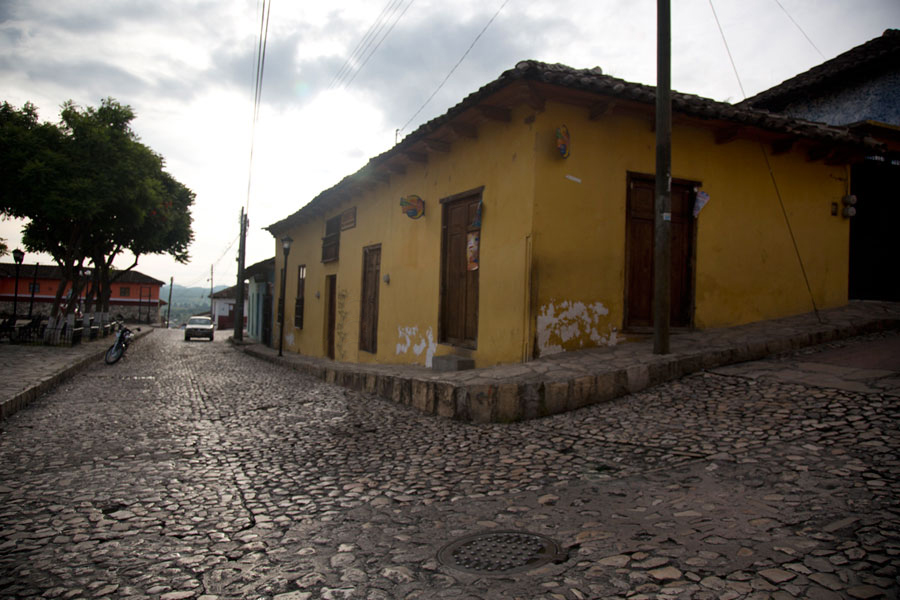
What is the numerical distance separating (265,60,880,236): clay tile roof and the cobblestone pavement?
3524mm

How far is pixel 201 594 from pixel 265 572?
0.29 m

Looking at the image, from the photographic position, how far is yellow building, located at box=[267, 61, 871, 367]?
691 cm

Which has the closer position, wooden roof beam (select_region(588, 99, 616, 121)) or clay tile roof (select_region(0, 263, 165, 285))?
wooden roof beam (select_region(588, 99, 616, 121))

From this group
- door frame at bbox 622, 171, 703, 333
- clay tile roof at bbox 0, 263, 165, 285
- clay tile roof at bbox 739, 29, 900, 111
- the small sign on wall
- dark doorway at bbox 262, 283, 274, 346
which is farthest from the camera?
clay tile roof at bbox 0, 263, 165, 285

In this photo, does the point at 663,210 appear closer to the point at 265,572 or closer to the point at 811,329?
the point at 811,329

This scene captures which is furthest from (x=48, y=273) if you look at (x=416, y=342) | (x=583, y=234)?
(x=583, y=234)

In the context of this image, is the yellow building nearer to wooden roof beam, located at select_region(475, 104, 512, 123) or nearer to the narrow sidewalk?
wooden roof beam, located at select_region(475, 104, 512, 123)

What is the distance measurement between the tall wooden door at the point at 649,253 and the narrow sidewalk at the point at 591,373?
0.47 m

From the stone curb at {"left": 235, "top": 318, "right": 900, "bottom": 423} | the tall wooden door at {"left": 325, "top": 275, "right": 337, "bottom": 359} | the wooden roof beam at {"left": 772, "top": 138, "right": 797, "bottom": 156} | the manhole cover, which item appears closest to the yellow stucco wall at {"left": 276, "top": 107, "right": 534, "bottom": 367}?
the tall wooden door at {"left": 325, "top": 275, "right": 337, "bottom": 359}

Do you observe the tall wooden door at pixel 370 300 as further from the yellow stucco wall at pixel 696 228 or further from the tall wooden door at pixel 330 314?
the yellow stucco wall at pixel 696 228

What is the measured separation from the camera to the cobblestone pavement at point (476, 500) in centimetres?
229

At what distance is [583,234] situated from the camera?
7172mm

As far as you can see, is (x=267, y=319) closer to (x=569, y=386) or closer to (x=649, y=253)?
(x=649, y=253)

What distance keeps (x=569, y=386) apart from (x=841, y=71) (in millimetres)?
10656
